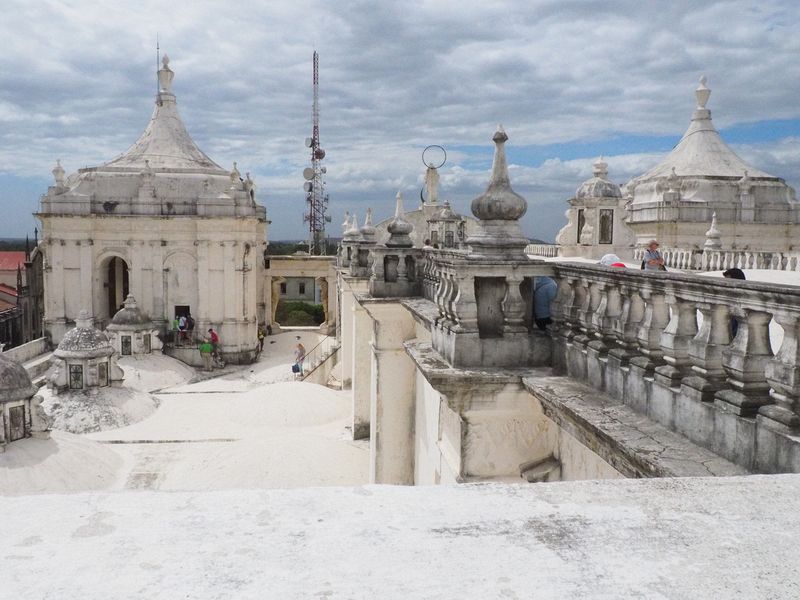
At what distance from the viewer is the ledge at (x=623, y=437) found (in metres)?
3.79

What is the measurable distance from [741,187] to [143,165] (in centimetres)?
2726

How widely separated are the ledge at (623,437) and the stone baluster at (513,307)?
2.33 feet

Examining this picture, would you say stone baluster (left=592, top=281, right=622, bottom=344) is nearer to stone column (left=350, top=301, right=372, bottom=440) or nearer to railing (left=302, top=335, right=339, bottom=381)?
stone column (left=350, top=301, right=372, bottom=440)

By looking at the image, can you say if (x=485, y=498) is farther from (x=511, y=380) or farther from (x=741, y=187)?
(x=741, y=187)

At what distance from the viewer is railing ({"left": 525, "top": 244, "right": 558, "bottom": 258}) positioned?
1145 inches

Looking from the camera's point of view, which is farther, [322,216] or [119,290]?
[322,216]

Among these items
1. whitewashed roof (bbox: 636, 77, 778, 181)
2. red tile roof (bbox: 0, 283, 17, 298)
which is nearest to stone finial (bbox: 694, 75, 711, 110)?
whitewashed roof (bbox: 636, 77, 778, 181)

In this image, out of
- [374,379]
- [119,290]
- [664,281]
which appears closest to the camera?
[664,281]

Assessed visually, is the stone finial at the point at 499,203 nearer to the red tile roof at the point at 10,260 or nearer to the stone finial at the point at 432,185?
the stone finial at the point at 432,185

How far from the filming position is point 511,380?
5.88 metres

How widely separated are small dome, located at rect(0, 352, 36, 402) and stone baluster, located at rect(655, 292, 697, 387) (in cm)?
1720

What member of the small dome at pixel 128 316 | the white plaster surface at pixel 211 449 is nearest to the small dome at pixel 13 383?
the white plaster surface at pixel 211 449

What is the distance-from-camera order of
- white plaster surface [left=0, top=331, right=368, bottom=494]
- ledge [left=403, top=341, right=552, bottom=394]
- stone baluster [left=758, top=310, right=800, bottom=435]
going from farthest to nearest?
white plaster surface [left=0, top=331, right=368, bottom=494], ledge [left=403, top=341, right=552, bottom=394], stone baluster [left=758, top=310, right=800, bottom=435]

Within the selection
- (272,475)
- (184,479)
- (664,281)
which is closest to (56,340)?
(184,479)
